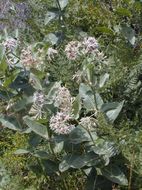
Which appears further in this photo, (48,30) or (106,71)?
(48,30)

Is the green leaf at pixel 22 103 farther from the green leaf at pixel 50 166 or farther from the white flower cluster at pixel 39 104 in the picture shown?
the green leaf at pixel 50 166

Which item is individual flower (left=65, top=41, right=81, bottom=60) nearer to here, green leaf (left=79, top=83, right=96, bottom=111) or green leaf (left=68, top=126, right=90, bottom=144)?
green leaf (left=79, top=83, right=96, bottom=111)

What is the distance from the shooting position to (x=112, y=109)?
2.76m

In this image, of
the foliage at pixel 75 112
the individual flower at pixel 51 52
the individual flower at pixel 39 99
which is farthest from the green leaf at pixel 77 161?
the individual flower at pixel 51 52

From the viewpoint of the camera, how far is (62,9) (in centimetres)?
381

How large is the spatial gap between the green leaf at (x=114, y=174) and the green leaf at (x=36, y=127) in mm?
369

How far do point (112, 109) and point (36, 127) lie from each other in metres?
0.41

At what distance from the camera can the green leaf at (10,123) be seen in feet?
9.68

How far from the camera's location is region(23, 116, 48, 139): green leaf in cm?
269

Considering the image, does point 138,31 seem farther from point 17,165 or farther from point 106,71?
point 17,165

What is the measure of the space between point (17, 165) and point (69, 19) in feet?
4.64

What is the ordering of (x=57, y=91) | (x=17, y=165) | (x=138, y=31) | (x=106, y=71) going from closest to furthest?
(x=57, y=91), (x=106, y=71), (x=17, y=165), (x=138, y=31)

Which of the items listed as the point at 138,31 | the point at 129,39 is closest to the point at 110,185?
the point at 129,39

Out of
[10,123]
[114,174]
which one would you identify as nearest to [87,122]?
[114,174]
